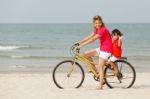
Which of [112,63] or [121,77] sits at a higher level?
[112,63]

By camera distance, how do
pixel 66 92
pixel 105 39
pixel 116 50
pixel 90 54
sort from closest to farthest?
pixel 66 92, pixel 105 39, pixel 90 54, pixel 116 50

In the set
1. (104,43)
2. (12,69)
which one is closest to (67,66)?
(104,43)

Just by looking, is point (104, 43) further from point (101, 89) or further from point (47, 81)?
point (47, 81)

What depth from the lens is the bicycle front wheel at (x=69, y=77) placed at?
34.9 ft

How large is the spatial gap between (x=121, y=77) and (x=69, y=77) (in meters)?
1.16

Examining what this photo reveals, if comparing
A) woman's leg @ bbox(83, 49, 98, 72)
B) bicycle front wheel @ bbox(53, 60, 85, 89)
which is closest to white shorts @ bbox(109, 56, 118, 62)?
woman's leg @ bbox(83, 49, 98, 72)

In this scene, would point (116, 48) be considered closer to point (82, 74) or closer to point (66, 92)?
point (82, 74)

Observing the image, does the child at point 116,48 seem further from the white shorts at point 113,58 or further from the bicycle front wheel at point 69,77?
the bicycle front wheel at point 69,77

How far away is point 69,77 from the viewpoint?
425 inches

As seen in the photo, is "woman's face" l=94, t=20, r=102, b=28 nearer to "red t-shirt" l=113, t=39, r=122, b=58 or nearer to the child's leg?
"red t-shirt" l=113, t=39, r=122, b=58

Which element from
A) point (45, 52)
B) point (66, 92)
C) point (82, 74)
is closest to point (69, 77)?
point (82, 74)

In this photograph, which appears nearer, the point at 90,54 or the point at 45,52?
the point at 90,54

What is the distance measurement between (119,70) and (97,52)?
67 cm

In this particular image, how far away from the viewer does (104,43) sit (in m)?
10.3
